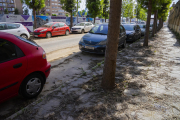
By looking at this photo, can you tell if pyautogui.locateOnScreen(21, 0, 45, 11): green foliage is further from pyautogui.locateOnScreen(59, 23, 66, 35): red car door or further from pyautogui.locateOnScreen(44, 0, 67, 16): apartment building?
pyautogui.locateOnScreen(44, 0, 67, 16): apartment building

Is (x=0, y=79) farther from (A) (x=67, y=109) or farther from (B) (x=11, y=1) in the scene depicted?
(B) (x=11, y=1)

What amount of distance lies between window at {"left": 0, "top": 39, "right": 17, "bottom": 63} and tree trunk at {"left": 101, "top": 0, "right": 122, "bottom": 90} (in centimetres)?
202

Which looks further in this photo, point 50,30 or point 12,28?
point 50,30

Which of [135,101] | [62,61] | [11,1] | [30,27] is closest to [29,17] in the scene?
[30,27]

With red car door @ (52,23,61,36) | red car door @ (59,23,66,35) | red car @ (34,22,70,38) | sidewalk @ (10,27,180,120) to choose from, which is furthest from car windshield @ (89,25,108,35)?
red car door @ (59,23,66,35)

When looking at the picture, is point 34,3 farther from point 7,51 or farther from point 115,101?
point 115,101

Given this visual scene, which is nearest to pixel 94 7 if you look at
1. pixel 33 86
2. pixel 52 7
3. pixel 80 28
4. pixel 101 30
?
pixel 80 28

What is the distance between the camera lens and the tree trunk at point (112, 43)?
3109 millimetres

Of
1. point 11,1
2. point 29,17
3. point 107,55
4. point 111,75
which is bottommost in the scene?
point 111,75

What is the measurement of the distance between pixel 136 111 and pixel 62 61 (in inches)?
172

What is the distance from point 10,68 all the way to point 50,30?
477 inches

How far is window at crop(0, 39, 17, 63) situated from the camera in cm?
268

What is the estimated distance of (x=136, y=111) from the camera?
273cm

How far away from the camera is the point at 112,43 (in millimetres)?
3256
